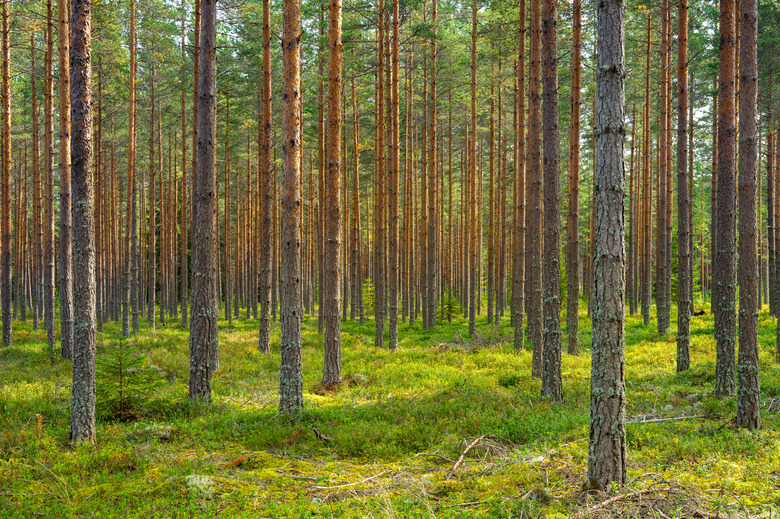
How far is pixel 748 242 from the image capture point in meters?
6.98

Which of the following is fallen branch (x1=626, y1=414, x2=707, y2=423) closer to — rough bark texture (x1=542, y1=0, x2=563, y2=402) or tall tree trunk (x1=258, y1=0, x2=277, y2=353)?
rough bark texture (x1=542, y1=0, x2=563, y2=402)

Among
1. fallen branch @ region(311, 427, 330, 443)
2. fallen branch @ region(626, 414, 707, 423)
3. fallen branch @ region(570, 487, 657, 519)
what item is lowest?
fallen branch @ region(311, 427, 330, 443)

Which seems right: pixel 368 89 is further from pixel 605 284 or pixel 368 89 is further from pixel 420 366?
pixel 605 284

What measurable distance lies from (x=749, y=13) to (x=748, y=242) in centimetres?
339

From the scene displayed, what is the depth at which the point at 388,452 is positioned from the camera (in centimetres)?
655

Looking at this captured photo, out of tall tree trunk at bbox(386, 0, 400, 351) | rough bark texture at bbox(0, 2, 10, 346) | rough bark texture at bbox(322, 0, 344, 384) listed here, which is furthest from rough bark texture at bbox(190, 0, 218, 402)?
rough bark texture at bbox(0, 2, 10, 346)

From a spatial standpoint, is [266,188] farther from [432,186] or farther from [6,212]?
[6,212]

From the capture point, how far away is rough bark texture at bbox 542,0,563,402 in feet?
28.1

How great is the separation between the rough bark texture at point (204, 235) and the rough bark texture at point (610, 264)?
680cm

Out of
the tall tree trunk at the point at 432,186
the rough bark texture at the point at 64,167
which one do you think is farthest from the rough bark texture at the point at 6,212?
the tall tree trunk at the point at 432,186

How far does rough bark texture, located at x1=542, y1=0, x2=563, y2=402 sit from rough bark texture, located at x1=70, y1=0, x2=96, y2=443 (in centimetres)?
708

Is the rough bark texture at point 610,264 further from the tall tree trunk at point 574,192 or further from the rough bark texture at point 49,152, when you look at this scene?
the rough bark texture at point 49,152

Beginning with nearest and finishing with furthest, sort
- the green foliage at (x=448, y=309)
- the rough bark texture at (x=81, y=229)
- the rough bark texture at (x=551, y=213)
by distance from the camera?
the rough bark texture at (x=81, y=229) → the rough bark texture at (x=551, y=213) → the green foliage at (x=448, y=309)

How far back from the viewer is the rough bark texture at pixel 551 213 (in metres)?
8.58
